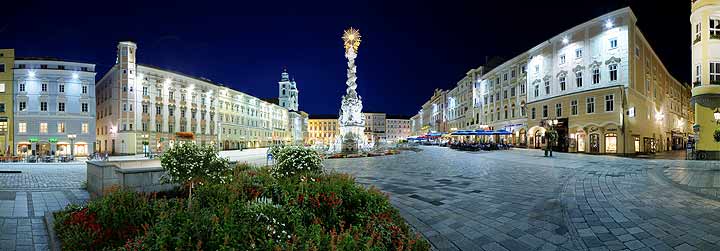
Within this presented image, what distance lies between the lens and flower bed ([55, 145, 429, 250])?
180 inches

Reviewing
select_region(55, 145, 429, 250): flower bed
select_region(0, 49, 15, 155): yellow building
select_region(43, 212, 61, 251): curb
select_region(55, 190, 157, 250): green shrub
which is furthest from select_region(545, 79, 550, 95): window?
select_region(0, 49, 15, 155): yellow building

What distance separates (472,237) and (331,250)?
3.43 meters

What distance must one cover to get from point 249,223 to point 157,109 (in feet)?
203

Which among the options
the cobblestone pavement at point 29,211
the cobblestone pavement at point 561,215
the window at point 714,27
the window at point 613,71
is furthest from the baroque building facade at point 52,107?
the window at point 714,27

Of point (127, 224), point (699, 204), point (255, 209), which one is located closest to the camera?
point (255, 209)

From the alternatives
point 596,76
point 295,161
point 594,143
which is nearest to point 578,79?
point 596,76

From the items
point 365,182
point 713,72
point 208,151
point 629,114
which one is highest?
point 713,72

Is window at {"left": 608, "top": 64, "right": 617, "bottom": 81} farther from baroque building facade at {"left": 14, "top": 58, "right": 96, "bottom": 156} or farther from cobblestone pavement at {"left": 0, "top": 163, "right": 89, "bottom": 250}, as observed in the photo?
baroque building facade at {"left": 14, "top": 58, "right": 96, "bottom": 156}

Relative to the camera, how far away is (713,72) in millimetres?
25906

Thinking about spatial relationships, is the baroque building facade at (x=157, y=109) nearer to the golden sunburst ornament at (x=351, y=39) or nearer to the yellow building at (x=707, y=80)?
the golden sunburst ornament at (x=351, y=39)

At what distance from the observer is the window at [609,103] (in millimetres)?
34338

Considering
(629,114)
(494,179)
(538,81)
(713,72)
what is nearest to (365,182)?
(494,179)

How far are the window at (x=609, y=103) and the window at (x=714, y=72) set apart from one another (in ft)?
27.9

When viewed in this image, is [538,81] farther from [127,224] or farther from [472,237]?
[127,224]
